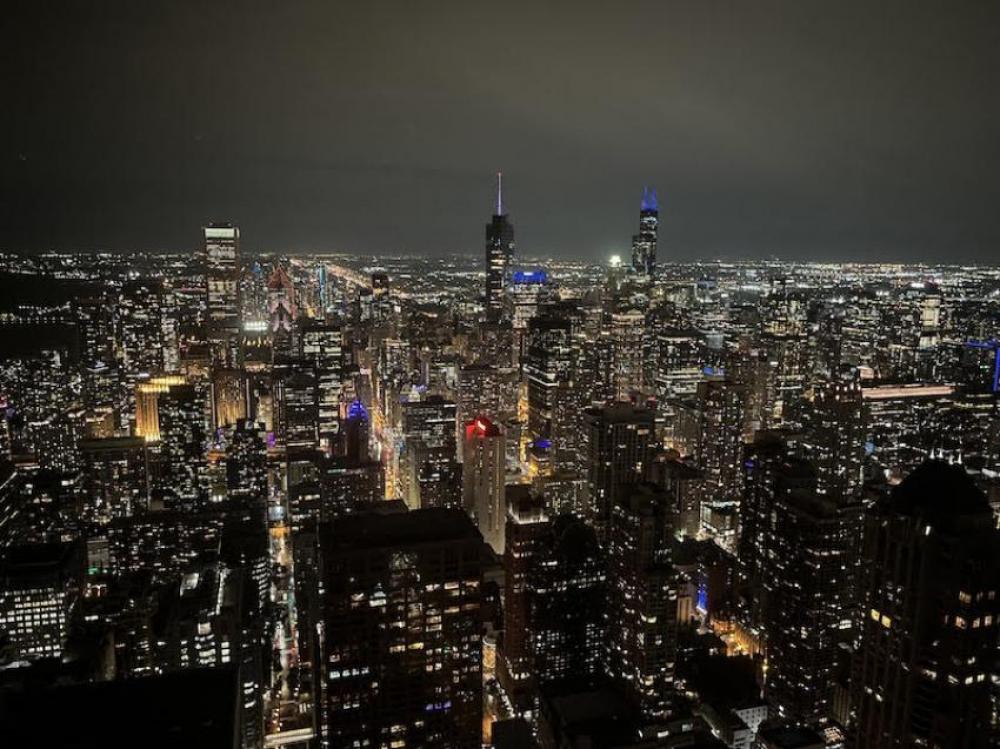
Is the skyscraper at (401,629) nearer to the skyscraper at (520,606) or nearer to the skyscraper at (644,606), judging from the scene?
the skyscraper at (520,606)

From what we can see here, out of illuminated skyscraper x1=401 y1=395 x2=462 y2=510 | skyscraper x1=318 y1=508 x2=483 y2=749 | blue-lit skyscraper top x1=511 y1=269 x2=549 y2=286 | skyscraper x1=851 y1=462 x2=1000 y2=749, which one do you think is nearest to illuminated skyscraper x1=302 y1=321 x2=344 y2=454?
illuminated skyscraper x1=401 y1=395 x2=462 y2=510

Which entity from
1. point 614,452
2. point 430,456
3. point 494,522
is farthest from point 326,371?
point 614,452

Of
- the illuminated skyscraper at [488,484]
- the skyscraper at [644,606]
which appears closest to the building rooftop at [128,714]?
the skyscraper at [644,606]

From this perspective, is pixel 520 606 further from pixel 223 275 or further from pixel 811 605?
pixel 223 275

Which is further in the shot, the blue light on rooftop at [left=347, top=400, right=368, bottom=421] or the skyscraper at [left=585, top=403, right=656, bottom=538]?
the blue light on rooftop at [left=347, top=400, right=368, bottom=421]

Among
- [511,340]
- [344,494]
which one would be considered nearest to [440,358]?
[511,340]

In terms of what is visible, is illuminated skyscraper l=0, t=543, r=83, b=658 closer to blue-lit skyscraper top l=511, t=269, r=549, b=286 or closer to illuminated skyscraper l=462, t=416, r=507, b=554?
illuminated skyscraper l=462, t=416, r=507, b=554
